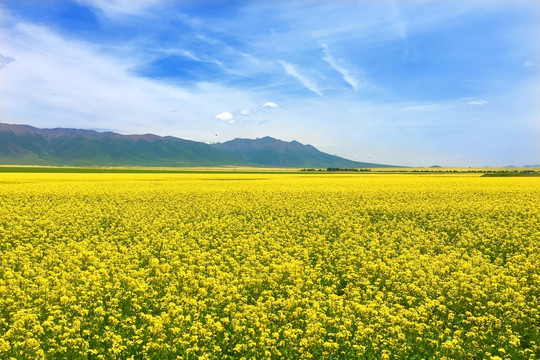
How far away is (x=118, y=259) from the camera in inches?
504

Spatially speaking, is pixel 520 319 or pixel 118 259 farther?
pixel 118 259

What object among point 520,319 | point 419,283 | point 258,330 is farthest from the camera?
point 419,283

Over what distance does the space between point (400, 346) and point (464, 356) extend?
124cm

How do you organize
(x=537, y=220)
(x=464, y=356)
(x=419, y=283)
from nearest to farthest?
1. (x=464, y=356)
2. (x=419, y=283)
3. (x=537, y=220)

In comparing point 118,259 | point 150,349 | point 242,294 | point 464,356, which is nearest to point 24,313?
point 150,349

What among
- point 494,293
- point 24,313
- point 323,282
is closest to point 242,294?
point 323,282

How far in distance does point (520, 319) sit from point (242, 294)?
7.16 m

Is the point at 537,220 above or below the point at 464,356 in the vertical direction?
above

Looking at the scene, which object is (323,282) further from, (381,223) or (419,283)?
(381,223)

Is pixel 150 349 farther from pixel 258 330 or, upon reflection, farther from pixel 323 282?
pixel 323 282

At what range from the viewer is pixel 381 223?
20781mm

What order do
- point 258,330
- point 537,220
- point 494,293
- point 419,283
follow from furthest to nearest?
point 537,220 → point 419,283 → point 494,293 → point 258,330

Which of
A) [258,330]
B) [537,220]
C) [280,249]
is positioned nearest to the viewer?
[258,330]

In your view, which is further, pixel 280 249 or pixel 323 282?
pixel 280 249
